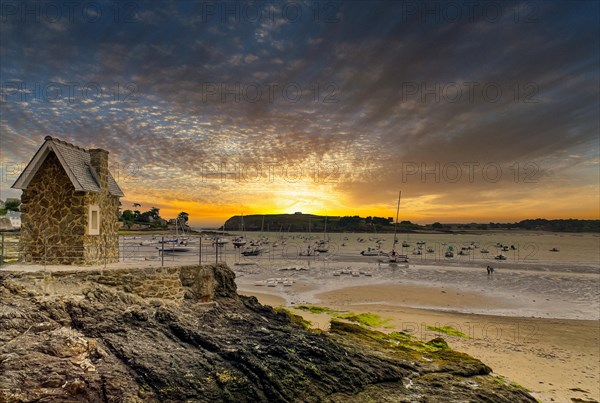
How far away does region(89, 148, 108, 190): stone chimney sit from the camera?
16203 mm

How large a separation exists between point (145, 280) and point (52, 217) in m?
5.93

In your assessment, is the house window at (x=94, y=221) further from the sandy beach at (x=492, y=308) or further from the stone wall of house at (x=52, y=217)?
the sandy beach at (x=492, y=308)

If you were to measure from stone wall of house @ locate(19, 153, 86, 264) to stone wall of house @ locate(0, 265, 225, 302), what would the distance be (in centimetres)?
316

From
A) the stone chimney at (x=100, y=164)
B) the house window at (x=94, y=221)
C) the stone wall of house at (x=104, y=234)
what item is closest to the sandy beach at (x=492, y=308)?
the stone wall of house at (x=104, y=234)

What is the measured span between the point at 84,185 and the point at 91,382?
9.52 metres

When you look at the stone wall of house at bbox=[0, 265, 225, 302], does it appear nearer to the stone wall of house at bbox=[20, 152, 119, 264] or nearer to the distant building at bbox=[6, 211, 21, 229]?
the stone wall of house at bbox=[20, 152, 119, 264]

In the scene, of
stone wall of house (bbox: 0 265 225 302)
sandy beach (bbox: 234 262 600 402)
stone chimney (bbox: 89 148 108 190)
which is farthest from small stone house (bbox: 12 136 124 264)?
sandy beach (bbox: 234 262 600 402)

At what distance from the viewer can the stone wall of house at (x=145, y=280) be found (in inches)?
442

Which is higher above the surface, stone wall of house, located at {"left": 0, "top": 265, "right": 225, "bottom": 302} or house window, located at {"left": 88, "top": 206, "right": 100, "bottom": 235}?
house window, located at {"left": 88, "top": 206, "right": 100, "bottom": 235}

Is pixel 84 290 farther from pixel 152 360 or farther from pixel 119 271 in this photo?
pixel 152 360

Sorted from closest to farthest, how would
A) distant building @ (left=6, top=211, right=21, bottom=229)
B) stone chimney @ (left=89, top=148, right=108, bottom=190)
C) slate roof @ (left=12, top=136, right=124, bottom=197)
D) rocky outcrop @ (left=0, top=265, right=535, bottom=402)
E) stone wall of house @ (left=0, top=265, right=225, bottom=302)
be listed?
rocky outcrop @ (left=0, top=265, right=535, bottom=402) → stone wall of house @ (left=0, top=265, right=225, bottom=302) → slate roof @ (left=12, top=136, right=124, bottom=197) → stone chimney @ (left=89, top=148, right=108, bottom=190) → distant building @ (left=6, top=211, right=21, bottom=229)

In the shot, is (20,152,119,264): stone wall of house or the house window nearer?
(20,152,119,264): stone wall of house

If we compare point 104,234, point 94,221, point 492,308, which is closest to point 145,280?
point 94,221

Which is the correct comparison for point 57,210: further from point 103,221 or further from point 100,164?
point 100,164
